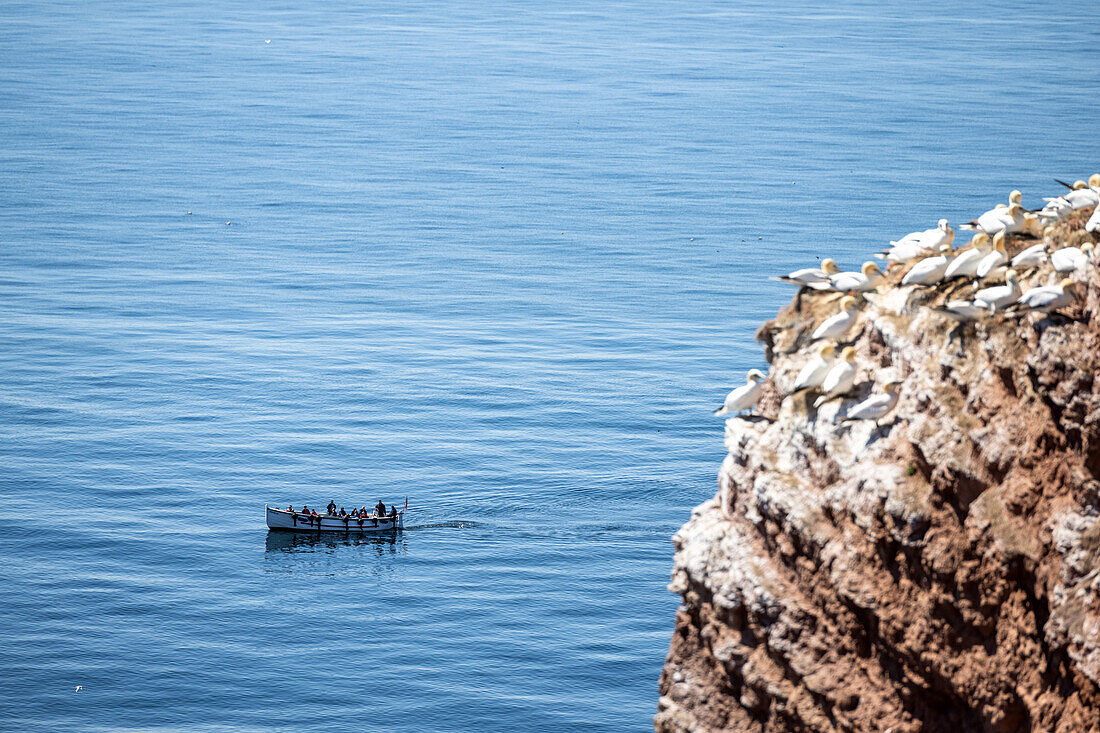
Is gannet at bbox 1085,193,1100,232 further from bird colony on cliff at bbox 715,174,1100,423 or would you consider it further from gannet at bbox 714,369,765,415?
gannet at bbox 714,369,765,415

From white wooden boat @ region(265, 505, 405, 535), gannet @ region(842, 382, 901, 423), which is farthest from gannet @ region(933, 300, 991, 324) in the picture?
white wooden boat @ region(265, 505, 405, 535)

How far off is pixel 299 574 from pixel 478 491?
1376 centimetres

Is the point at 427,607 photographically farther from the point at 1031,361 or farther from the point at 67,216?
the point at 67,216

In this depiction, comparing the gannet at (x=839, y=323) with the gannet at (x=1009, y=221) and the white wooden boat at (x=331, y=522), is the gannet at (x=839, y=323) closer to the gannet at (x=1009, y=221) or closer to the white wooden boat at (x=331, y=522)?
the gannet at (x=1009, y=221)

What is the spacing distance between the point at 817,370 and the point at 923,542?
366 centimetres

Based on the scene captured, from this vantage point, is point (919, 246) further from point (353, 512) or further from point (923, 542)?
point (353, 512)

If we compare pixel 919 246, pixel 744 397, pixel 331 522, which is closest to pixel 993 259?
pixel 919 246

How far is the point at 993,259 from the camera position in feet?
80.5

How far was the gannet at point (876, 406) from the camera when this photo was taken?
76.6 feet

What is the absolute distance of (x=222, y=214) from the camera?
178 m

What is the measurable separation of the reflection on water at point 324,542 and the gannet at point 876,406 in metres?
66.1

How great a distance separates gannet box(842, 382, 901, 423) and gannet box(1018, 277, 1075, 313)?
2.66m

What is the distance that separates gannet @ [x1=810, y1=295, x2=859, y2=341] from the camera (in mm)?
25188

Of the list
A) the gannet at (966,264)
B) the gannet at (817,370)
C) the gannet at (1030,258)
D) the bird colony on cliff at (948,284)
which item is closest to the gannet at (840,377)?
the bird colony on cliff at (948,284)
